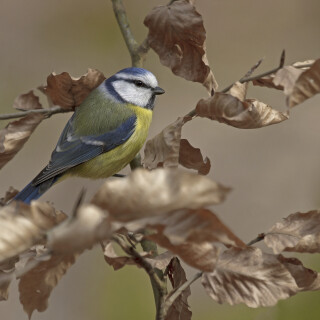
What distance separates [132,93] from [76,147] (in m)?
0.27

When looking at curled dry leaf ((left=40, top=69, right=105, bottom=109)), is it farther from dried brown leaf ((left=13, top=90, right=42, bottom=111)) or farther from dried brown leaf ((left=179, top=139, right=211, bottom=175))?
dried brown leaf ((left=179, top=139, right=211, bottom=175))

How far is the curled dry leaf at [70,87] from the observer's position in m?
0.79

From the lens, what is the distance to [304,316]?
4.08 ft

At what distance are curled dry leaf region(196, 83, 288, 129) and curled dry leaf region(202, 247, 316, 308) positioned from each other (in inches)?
4.8

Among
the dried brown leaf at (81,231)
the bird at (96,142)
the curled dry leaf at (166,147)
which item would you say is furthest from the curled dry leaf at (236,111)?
the bird at (96,142)

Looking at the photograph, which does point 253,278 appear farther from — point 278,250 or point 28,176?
point 28,176

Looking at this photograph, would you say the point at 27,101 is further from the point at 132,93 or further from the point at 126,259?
the point at 132,93

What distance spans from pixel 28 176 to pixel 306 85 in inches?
48.3

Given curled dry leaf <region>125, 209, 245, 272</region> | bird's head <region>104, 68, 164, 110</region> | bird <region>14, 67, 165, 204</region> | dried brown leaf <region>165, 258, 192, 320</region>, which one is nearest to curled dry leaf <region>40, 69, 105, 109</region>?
dried brown leaf <region>165, 258, 192, 320</region>

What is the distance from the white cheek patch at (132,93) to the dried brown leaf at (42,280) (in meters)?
1.04

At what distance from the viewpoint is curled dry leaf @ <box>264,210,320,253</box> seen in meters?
0.62

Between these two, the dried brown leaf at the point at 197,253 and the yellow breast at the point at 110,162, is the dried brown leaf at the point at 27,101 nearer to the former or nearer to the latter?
the dried brown leaf at the point at 197,253

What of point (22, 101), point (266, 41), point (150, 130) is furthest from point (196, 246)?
point (266, 41)

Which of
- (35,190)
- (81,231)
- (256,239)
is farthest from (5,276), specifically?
(35,190)
